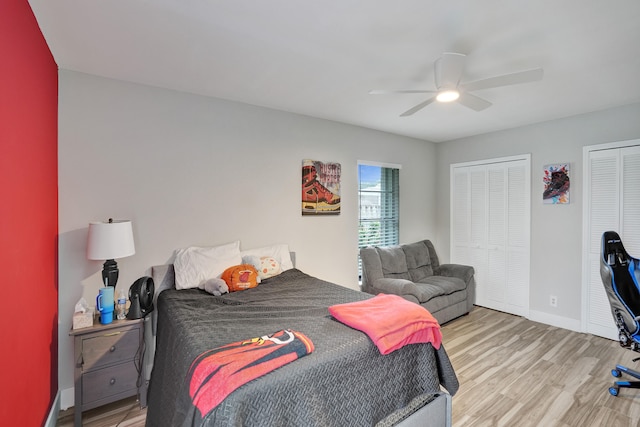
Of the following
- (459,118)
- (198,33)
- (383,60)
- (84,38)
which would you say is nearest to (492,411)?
(383,60)

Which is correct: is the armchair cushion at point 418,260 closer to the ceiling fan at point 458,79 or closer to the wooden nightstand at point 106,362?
the ceiling fan at point 458,79

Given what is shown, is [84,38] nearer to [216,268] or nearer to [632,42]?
[216,268]

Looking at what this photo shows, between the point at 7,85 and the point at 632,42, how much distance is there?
3.65 metres

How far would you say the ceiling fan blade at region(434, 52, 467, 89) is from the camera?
1.94m

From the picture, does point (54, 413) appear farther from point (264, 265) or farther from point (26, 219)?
point (264, 265)

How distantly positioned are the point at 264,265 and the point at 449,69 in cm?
227

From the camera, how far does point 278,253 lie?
10.7 ft

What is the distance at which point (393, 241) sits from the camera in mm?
4727

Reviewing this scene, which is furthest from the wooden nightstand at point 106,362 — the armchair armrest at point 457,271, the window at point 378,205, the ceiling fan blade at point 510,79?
the armchair armrest at point 457,271

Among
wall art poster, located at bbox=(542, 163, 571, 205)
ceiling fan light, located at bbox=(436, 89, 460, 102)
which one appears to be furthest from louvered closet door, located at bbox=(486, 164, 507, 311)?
ceiling fan light, located at bbox=(436, 89, 460, 102)

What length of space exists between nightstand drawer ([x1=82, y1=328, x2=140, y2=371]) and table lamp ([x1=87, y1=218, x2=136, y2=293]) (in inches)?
15.2

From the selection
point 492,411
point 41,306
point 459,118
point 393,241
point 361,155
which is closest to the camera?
point 41,306

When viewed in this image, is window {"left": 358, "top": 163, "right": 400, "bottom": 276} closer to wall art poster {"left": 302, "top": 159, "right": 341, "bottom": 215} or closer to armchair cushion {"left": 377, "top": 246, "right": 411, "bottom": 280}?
armchair cushion {"left": 377, "top": 246, "right": 411, "bottom": 280}

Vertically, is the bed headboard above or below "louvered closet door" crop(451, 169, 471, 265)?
below
